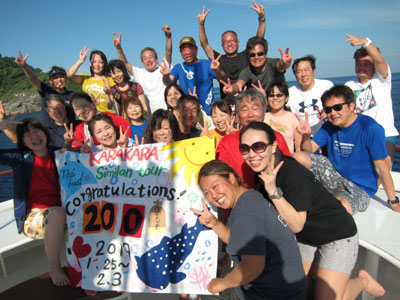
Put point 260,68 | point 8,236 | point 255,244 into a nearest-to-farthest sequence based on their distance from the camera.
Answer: point 255,244
point 8,236
point 260,68

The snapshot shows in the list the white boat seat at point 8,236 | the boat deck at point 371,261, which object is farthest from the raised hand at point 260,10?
the white boat seat at point 8,236

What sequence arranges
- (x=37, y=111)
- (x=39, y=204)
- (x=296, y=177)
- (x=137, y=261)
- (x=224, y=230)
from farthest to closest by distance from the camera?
(x=37, y=111)
(x=39, y=204)
(x=137, y=261)
(x=224, y=230)
(x=296, y=177)

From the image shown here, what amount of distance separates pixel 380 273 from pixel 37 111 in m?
108

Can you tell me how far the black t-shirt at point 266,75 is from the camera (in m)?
4.57

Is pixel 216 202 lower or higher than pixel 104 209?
Result: higher

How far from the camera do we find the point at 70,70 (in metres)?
5.71

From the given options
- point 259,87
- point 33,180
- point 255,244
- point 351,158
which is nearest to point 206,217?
point 255,244

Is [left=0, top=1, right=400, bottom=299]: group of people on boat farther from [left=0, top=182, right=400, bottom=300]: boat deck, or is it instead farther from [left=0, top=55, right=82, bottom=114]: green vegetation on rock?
[left=0, top=55, right=82, bottom=114]: green vegetation on rock

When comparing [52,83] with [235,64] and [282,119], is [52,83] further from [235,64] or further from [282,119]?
[282,119]

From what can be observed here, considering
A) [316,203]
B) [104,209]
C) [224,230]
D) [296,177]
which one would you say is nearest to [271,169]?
[296,177]

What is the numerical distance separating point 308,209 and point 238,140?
1026 mm

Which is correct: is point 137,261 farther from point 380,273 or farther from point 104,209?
point 380,273

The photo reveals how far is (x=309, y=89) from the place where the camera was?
4.40 metres

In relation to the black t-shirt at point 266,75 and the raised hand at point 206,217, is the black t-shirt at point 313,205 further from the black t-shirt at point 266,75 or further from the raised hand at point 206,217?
the black t-shirt at point 266,75
